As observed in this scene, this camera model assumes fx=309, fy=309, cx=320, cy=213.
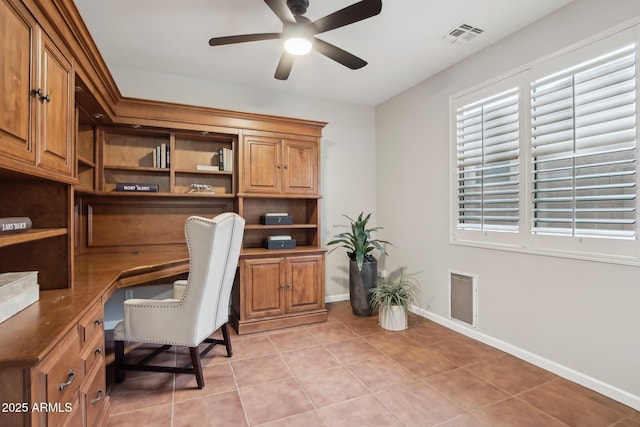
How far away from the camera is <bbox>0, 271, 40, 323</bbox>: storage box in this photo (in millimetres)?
1252

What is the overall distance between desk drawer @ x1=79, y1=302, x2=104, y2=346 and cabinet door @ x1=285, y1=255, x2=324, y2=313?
1.82 metres

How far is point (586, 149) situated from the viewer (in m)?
2.15

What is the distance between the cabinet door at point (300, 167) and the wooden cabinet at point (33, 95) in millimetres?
1993

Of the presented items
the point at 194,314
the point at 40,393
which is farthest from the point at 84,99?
the point at 40,393

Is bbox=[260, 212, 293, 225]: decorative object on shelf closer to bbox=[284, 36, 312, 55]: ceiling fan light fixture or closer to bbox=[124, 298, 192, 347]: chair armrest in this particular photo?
bbox=[124, 298, 192, 347]: chair armrest

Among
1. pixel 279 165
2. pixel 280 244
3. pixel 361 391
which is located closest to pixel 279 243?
pixel 280 244

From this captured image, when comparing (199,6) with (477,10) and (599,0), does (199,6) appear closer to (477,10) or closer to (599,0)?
(477,10)

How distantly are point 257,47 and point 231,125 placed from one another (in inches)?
31.1

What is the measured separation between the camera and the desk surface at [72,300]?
0.99 m

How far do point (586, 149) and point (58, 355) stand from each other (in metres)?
3.15

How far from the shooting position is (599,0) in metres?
2.07

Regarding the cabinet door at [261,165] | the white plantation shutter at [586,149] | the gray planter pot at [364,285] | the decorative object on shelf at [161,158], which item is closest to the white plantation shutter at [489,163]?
the white plantation shutter at [586,149]

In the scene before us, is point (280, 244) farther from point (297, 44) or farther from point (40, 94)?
point (40, 94)

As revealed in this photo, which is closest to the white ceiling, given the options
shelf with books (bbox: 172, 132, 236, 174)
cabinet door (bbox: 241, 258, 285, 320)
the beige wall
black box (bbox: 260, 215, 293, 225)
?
the beige wall
